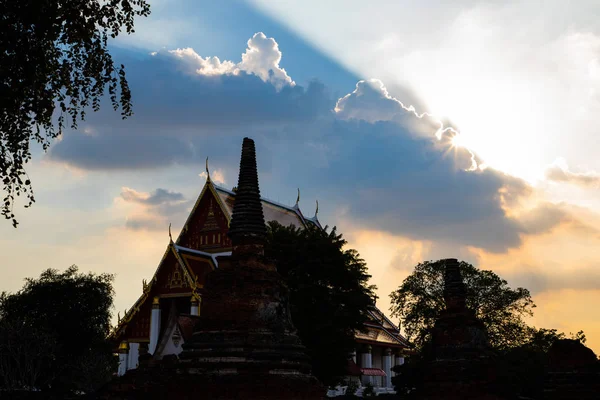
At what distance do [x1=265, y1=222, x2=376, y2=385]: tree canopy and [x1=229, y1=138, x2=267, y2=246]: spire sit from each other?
7.30 metres

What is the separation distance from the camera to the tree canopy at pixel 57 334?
33094 mm

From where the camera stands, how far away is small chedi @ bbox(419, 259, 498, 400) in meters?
18.6

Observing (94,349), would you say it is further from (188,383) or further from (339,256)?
(188,383)

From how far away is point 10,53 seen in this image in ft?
33.8

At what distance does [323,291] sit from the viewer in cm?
2372

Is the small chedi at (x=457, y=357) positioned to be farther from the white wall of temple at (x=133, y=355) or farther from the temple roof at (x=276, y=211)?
the white wall of temple at (x=133, y=355)

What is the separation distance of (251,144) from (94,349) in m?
25.2

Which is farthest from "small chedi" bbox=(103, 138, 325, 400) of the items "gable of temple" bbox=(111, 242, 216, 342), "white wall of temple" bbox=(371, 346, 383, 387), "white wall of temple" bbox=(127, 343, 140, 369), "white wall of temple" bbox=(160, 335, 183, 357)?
"white wall of temple" bbox=(371, 346, 383, 387)

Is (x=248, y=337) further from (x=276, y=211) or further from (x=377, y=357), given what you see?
(x=377, y=357)

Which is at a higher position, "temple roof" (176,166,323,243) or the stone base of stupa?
"temple roof" (176,166,323,243)

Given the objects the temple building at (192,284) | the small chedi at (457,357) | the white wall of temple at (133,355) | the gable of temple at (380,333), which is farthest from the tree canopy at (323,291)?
the white wall of temple at (133,355)

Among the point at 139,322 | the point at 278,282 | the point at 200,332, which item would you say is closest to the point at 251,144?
the point at 278,282

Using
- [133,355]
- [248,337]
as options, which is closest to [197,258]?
[133,355]

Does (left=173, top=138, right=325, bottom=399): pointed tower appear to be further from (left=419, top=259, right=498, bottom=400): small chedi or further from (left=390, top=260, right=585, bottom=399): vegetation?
(left=390, top=260, right=585, bottom=399): vegetation
